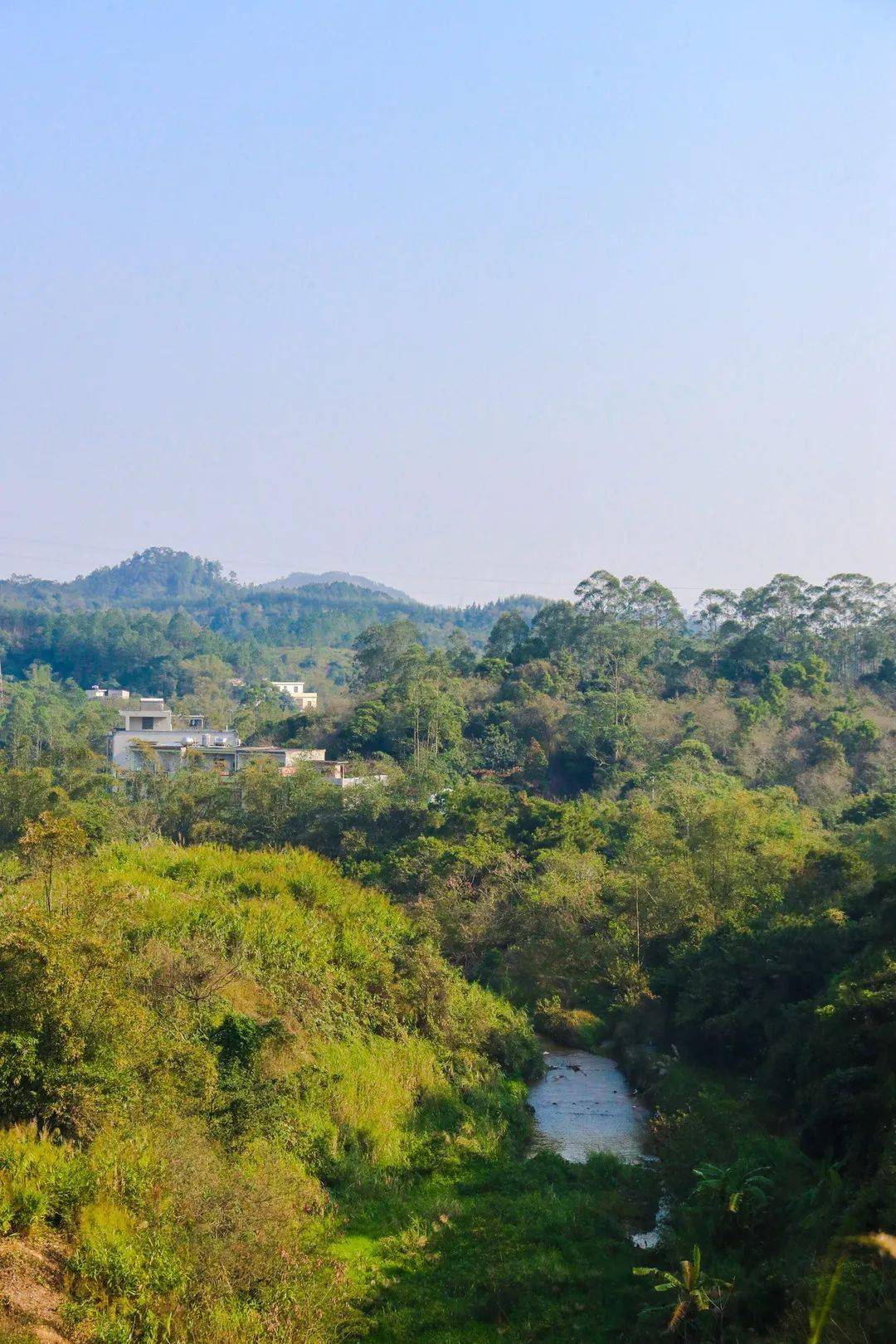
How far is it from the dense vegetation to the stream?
19.8 inches

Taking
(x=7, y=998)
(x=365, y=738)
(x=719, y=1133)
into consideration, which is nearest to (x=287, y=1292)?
(x=7, y=998)

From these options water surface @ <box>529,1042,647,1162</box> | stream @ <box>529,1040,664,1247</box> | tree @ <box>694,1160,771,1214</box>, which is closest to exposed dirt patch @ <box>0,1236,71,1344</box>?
tree @ <box>694,1160,771,1214</box>

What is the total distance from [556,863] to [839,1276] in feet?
64.9

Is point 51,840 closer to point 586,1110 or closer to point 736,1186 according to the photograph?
point 736,1186

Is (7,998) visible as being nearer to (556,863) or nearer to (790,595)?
(556,863)

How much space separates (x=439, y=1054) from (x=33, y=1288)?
1114 cm

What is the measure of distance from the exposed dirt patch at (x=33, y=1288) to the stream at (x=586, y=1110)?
30.4 feet

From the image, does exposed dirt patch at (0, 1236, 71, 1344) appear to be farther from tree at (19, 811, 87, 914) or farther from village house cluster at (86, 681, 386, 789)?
village house cluster at (86, 681, 386, 789)

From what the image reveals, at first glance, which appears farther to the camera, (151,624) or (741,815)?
(151,624)

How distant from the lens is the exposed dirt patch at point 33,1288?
9328 millimetres

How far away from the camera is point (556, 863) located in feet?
98.4

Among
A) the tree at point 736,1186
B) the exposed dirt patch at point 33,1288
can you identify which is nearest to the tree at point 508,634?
the tree at point 736,1186

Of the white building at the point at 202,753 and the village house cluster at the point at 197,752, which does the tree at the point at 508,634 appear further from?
the white building at the point at 202,753

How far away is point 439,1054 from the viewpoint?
807 inches
